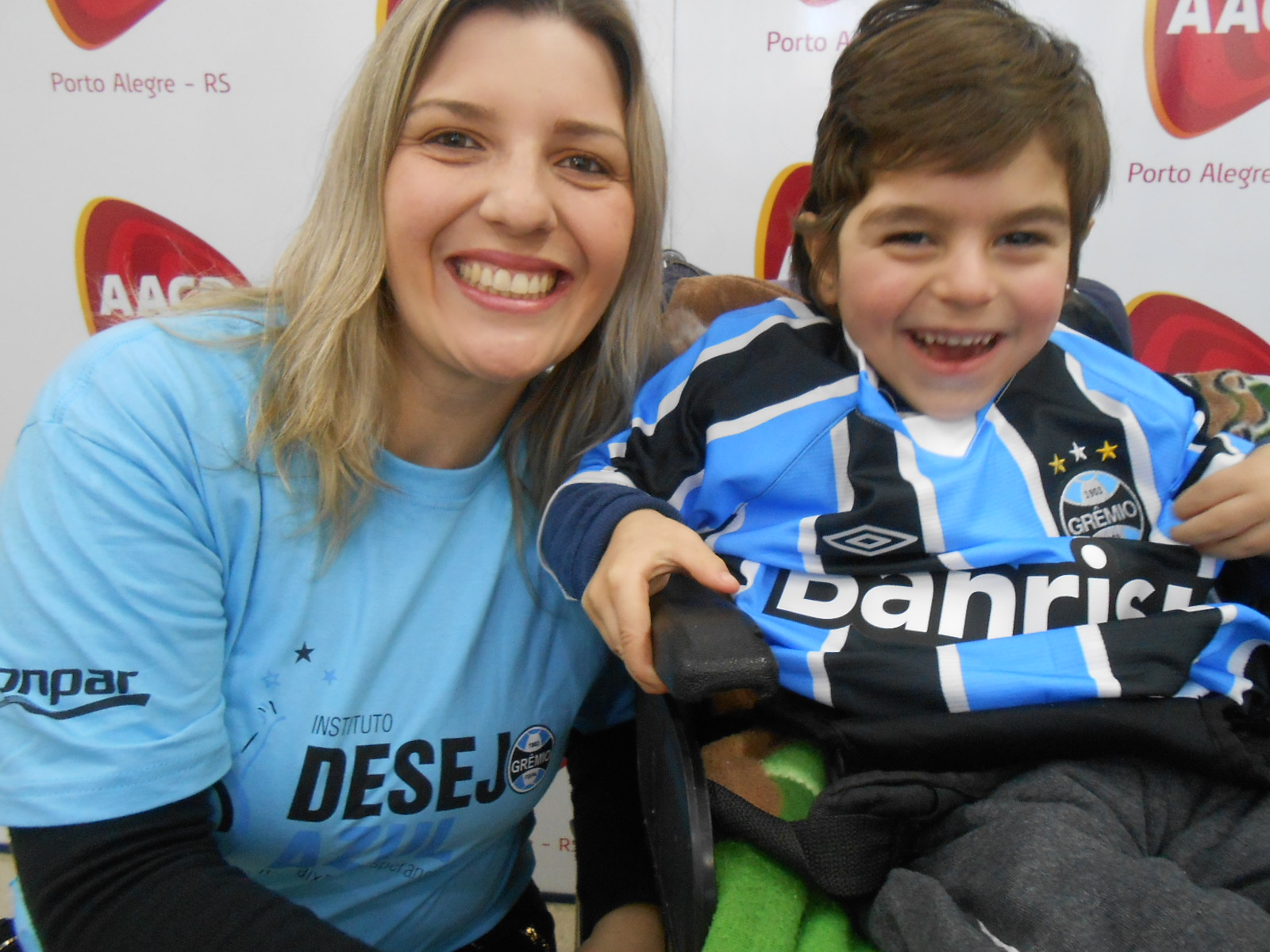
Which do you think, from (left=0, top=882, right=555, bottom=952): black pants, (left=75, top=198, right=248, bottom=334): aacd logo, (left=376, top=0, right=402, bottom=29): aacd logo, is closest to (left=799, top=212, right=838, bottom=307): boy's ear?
(left=0, top=882, right=555, bottom=952): black pants

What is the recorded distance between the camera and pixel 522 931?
0.98 metres

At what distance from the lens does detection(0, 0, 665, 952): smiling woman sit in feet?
2.02

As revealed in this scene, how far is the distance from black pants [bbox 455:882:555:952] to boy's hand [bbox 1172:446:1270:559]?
83 cm

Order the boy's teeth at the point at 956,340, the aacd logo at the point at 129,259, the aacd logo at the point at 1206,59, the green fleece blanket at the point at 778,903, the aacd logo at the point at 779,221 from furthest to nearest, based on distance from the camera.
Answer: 1. the aacd logo at the point at 129,259
2. the aacd logo at the point at 779,221
3. the aacd logo at the point at 1206,59
4. the boy's teeth at the point at 956,340
5. the green fleece blanket at the point at 778,903

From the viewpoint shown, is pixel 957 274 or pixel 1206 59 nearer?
pixel 957 274

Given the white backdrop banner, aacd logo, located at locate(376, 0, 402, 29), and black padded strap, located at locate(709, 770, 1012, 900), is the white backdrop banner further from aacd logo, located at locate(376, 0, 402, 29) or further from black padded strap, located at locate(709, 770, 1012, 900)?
black padded strap, located at locate(709, 770, 1012, 900)

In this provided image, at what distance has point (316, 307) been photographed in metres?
0.76

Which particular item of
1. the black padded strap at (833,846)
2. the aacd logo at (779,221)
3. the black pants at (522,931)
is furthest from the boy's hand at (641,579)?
the aacd logo at (779,221)

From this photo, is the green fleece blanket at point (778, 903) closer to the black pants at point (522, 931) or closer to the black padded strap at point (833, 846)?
the black padded strap at point (833, 846)

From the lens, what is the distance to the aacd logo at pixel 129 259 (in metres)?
1.61

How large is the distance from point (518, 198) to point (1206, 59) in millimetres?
1291

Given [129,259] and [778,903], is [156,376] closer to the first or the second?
[778,903]

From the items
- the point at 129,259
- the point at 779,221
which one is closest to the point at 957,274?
the point at 779,221

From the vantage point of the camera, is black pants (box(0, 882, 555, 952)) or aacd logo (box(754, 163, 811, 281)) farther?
aacd logo (box(754, 163, 811, 281))
